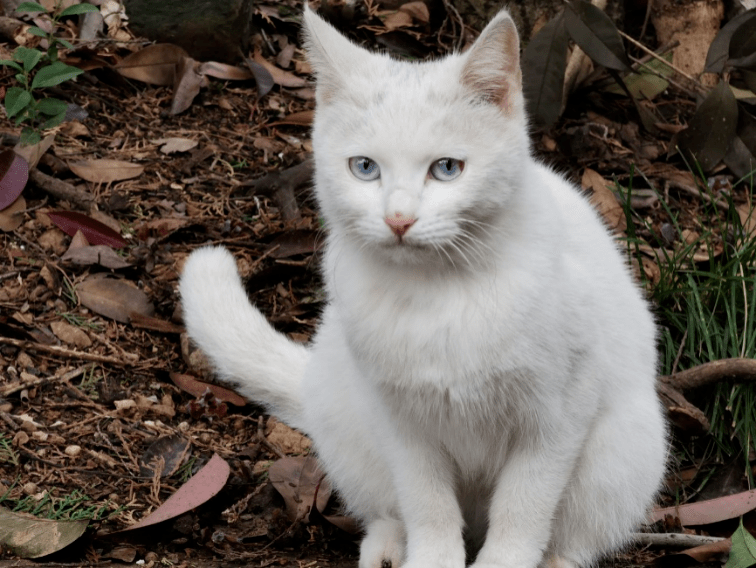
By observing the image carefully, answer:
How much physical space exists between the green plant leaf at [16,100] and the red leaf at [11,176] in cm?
25

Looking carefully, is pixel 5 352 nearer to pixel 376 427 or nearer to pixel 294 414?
pixel 294 414

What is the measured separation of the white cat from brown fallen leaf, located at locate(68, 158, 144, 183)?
1694mm

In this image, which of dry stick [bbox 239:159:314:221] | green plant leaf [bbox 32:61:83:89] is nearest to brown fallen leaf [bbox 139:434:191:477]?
dry stick [bbox 239:159:314:221]

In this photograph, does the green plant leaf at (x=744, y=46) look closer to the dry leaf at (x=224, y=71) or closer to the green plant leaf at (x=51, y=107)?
the dry leaf at (x=224, y=71)

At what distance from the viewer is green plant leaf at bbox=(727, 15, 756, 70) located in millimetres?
4105

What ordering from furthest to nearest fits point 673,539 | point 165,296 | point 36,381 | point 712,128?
1. point 712,128
2. point 165,296
3. point 36,381
4. point 673,539

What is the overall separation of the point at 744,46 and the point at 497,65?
2.22 meters

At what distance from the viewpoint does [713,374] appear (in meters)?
3.51

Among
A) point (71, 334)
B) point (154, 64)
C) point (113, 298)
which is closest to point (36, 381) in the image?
point (71, 334)

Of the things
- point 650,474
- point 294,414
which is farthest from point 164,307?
point 650,474

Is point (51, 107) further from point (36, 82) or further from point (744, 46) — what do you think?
point (744, 46)

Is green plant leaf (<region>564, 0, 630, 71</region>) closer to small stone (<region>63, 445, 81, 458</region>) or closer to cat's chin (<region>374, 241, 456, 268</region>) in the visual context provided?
cat's chin (<region>374, 241, 456, 268</region>)

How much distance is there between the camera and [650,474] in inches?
116

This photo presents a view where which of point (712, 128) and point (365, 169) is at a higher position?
point (365, 169)
